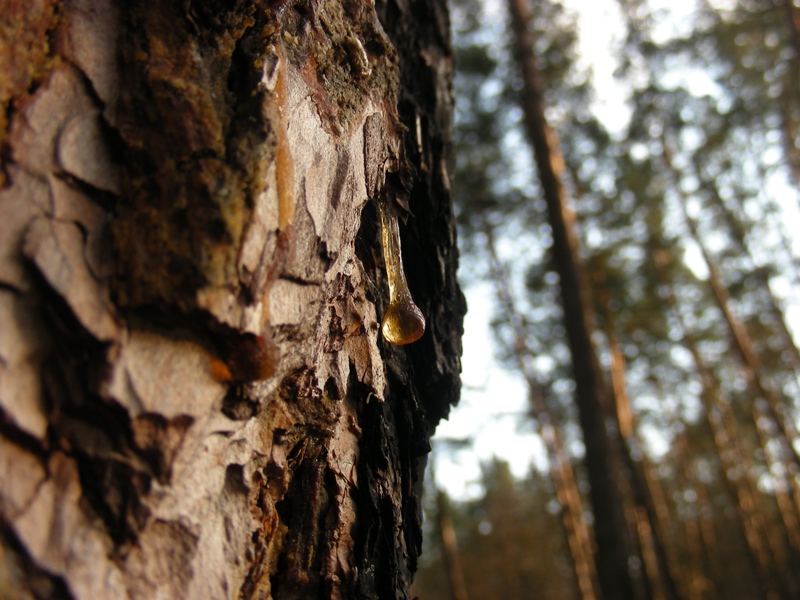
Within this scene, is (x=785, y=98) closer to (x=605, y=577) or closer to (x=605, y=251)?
(x=605, y=251)

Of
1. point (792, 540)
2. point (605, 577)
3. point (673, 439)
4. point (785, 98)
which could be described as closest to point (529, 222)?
point (785, 98)

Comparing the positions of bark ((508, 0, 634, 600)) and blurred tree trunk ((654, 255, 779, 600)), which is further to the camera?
blurred tree trunk ((654, 255, 779, 600))

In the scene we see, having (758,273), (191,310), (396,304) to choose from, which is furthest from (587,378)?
(758,273)

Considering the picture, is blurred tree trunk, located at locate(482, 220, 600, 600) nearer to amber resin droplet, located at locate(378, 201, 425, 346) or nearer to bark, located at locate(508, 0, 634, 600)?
bark, located at locate(508, 0, 634, 600)

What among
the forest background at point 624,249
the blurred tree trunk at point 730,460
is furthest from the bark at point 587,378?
the blurred tree trunk at point 730,460


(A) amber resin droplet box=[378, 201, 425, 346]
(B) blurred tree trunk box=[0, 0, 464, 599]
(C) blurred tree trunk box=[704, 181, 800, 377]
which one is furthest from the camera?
(C) blurred tree trunk box=[704, 181, 800, 377]

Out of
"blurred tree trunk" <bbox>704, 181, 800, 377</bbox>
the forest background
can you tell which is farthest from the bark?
"blurred tree trunk" <bbox>704, 181, 800, 377</bbox>
